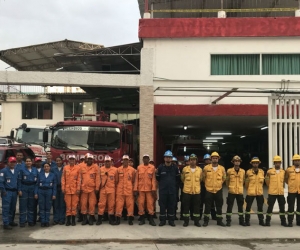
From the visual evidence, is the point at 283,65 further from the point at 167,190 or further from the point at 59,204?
the point at 59,204

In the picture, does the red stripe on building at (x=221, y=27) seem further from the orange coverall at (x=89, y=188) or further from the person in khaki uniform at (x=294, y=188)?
the orange coverall at (x=89, y=188)

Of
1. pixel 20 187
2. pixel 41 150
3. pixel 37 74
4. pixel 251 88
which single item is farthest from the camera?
pixel 41 150

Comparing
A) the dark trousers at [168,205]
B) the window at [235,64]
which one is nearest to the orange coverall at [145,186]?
the dark trousers at [168,205]

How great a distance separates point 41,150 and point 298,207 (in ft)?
48.0

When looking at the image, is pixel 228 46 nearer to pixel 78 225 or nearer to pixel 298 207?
pixel 298 207

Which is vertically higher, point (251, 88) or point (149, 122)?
point (251, 88)

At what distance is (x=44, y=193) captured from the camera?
10.8 meters

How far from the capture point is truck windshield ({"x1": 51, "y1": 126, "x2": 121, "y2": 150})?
1339 centimetres

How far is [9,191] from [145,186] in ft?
10.8

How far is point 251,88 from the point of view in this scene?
15.2 m

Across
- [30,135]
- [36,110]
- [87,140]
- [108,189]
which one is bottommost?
[108,189]

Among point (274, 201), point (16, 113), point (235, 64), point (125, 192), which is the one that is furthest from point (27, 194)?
point (16, 113)

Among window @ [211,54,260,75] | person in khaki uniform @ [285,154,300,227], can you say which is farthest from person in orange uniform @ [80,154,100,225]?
window @ [211,54,260,75]

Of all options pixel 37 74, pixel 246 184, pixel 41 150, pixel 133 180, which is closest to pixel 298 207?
pixel 246 184
